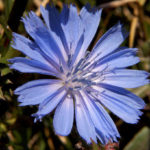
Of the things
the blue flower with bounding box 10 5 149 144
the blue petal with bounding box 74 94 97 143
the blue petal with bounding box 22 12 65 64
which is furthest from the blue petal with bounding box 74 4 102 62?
the blue petal with bounding box 74 94 97 143

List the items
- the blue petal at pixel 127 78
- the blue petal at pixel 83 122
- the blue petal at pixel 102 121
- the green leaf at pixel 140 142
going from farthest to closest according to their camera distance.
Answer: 1. the green leaf at pixel 140 142
2. the blue petal at pixel 127 78
3. the blue petal at pixel 102 121
4. the blue petal at pixel 83 122

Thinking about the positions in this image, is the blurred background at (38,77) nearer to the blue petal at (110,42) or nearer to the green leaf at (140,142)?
the green leaf at (140,142)

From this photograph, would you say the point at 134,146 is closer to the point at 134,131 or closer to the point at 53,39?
the point at 134,131

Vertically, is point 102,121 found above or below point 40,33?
below

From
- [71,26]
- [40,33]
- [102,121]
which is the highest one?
[71,26]

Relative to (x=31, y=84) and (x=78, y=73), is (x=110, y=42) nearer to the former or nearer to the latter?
(x=78, y=73)

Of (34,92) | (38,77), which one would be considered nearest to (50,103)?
(34,92)

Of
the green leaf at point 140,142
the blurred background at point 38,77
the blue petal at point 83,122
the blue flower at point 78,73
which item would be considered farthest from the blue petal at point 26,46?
the green leaf at point 140,142
